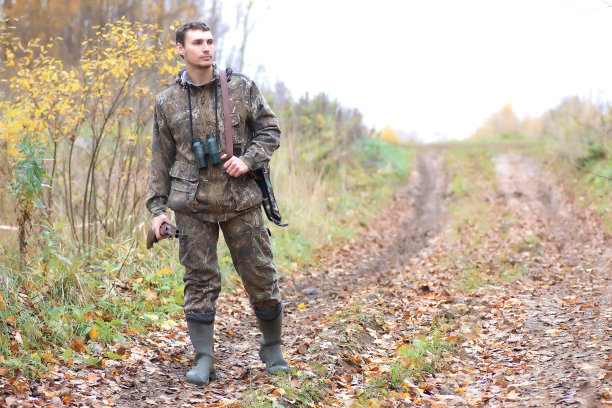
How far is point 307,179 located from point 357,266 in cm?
268

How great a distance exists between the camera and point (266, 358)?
412 centimetres

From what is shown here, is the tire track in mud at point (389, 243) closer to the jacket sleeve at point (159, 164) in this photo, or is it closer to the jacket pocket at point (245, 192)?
the jacket pocket at point (245, 192)

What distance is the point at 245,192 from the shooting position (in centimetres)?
379

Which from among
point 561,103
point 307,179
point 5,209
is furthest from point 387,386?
point 561,103

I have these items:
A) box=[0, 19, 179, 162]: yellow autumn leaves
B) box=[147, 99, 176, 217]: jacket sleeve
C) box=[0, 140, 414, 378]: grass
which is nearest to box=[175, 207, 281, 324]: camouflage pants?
box=[147, 99, 176, 217]: jacket sleeve

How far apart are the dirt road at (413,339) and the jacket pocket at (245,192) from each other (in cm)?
116

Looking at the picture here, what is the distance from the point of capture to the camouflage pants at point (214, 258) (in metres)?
3.81

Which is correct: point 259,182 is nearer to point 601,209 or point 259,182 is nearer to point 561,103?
point 601,209

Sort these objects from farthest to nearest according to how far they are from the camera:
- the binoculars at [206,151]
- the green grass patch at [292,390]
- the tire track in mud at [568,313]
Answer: the binoculars at [206,151] < the tire track in mud at [568,313] < the green grass patch at [292,390]

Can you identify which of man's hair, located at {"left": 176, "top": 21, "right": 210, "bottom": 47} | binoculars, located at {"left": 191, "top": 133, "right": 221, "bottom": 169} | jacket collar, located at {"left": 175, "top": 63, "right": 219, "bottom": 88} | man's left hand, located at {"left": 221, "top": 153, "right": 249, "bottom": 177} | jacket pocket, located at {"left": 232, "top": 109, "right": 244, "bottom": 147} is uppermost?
man's hair, located at {"left": 176, "top": 21, "right": 210, "bottom": 47}

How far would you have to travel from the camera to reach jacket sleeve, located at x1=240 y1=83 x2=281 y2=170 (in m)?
3.76

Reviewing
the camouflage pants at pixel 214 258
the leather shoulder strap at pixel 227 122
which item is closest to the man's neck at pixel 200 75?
the leather shoulder strap at pixel 227 122

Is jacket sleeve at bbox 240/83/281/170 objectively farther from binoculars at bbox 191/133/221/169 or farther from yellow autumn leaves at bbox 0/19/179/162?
yellow autumn leaves at bbox 0/19/179/162

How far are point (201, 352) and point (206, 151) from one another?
1362 millimetres
